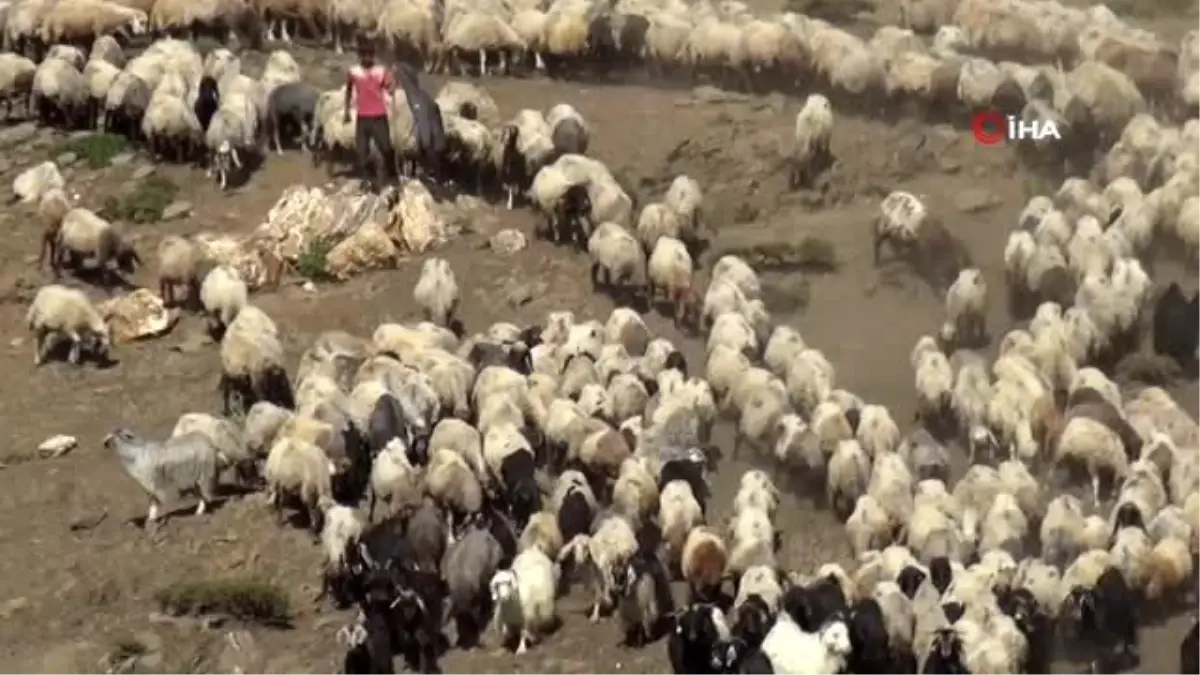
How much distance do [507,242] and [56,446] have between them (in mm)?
4633

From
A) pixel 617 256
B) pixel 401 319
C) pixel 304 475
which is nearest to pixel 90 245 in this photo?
pixel 401 319

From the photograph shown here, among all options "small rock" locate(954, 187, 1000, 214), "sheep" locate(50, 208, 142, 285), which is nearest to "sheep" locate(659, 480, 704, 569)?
"small rock" locate(954, 187, 1000, 214)

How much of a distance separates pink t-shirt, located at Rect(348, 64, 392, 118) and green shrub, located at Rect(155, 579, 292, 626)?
627cm

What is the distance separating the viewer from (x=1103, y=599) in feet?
42.9

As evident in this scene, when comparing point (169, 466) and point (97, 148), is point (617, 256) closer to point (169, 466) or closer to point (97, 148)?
point (169, 466)

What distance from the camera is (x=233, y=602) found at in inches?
550

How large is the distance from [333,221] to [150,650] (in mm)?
6413

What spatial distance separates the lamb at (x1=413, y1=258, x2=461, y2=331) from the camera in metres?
17.6

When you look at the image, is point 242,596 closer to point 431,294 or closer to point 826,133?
point 431,294

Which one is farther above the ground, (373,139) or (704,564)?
(373,139)

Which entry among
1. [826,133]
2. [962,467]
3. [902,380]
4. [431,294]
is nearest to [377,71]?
[431,294]

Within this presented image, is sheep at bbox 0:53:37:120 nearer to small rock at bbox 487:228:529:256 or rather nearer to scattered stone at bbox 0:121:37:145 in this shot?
scattered stone at bbox 0:121:37:145

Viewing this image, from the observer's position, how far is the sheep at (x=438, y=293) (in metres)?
17.6

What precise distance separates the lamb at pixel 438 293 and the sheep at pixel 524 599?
4504mm
